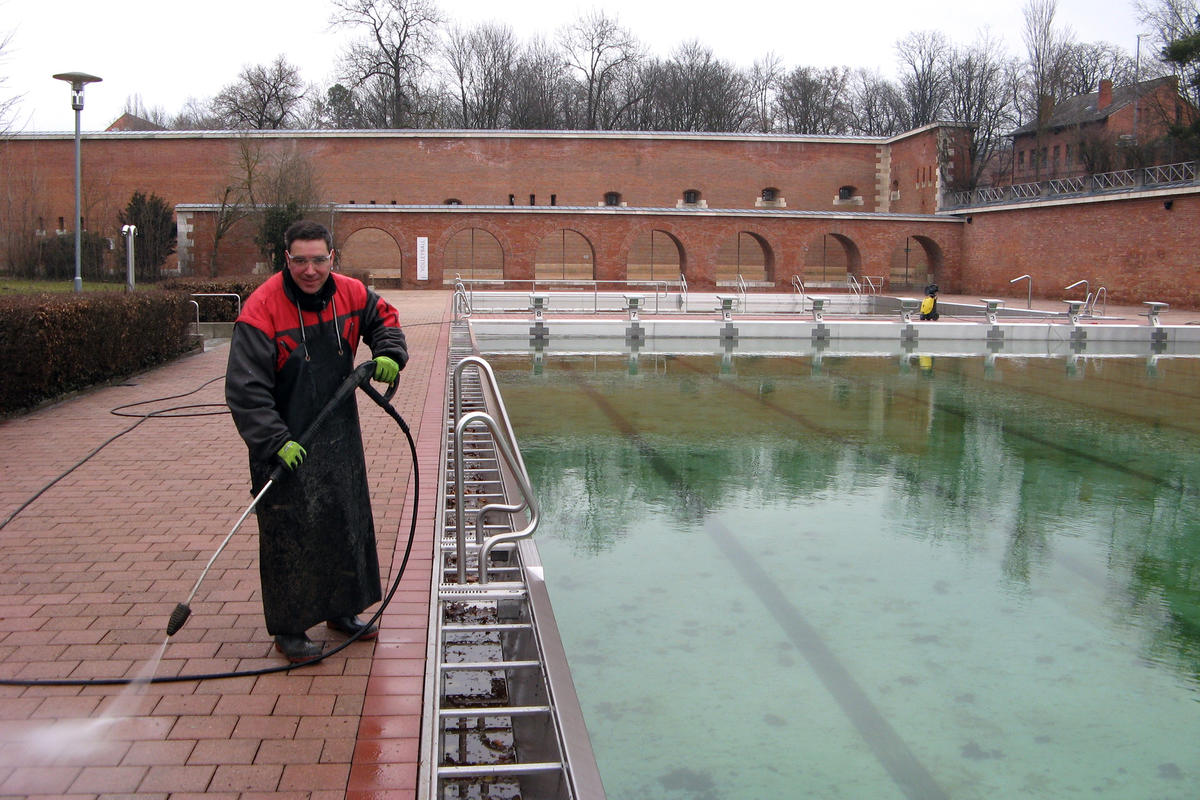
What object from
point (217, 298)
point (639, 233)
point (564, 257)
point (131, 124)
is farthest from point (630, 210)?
point (131, 124)

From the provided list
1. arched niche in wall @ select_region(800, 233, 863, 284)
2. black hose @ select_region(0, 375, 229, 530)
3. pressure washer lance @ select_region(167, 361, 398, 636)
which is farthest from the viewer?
arched niche in wall @ select_region(800, 233, 863, 284)

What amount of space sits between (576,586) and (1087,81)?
177 feet

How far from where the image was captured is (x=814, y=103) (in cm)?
5647

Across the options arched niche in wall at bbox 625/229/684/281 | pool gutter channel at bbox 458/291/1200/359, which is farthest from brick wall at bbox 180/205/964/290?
pool gutter channel at bbox 458/291/1200/359

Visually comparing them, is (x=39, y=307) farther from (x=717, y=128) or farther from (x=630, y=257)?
(x=717, y=128)

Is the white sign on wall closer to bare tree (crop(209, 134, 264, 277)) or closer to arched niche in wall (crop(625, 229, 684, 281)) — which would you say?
bare tree (crop(209, 134, 264, 277))

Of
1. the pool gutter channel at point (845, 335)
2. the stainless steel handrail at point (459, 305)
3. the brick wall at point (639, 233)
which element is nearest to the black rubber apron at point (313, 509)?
the pool gutter channel at point (845, 335)

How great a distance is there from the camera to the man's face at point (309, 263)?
3586 mm

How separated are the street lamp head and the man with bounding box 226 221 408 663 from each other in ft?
46.5

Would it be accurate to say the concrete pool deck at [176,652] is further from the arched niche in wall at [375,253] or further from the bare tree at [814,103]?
the bare tree at [814,103]

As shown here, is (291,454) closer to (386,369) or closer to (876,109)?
(386,369)

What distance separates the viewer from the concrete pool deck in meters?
2.98

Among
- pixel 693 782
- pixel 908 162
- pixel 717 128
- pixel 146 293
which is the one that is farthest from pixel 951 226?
pixel 693 782

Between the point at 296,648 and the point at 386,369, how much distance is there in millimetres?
1079
